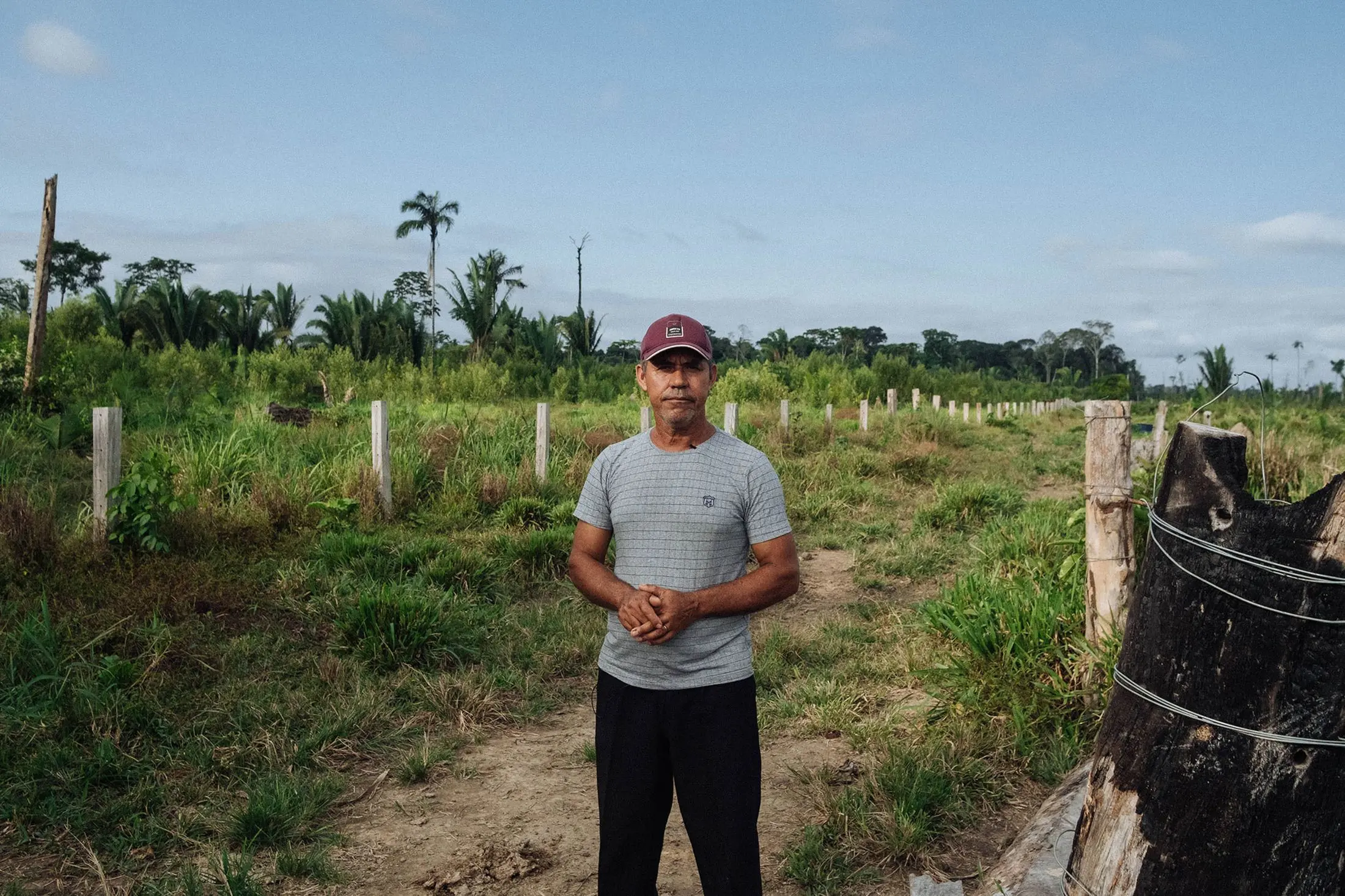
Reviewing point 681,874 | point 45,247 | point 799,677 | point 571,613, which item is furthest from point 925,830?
point 45,247

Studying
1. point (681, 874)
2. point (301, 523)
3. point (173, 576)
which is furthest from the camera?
point (301, 523)

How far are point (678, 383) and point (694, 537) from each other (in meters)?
0.38

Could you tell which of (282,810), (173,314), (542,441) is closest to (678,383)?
(282,810)

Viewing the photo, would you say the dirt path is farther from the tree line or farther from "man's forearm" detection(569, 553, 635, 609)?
the tree line

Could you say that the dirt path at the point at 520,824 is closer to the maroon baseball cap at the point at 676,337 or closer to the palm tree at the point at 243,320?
the maroon baseball cap at the point at 676,337

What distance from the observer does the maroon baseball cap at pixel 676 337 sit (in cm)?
232

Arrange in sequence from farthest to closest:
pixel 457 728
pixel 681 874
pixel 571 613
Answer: pixel 571 613
pixel 457 728
pixel 681 874

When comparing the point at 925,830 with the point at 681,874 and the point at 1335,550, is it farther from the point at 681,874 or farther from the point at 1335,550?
the point at 1335,550

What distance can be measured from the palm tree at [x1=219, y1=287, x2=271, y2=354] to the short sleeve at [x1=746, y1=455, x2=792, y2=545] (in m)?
34.3

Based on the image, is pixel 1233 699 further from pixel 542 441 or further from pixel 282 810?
pixel 542 441

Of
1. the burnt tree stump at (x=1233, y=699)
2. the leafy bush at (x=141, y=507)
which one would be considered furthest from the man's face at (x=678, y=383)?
the leafy bush at (x=141, y=507)

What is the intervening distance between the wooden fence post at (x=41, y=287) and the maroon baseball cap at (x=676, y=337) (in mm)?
11842

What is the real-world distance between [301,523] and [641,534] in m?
5.99

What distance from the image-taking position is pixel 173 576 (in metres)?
5.97
